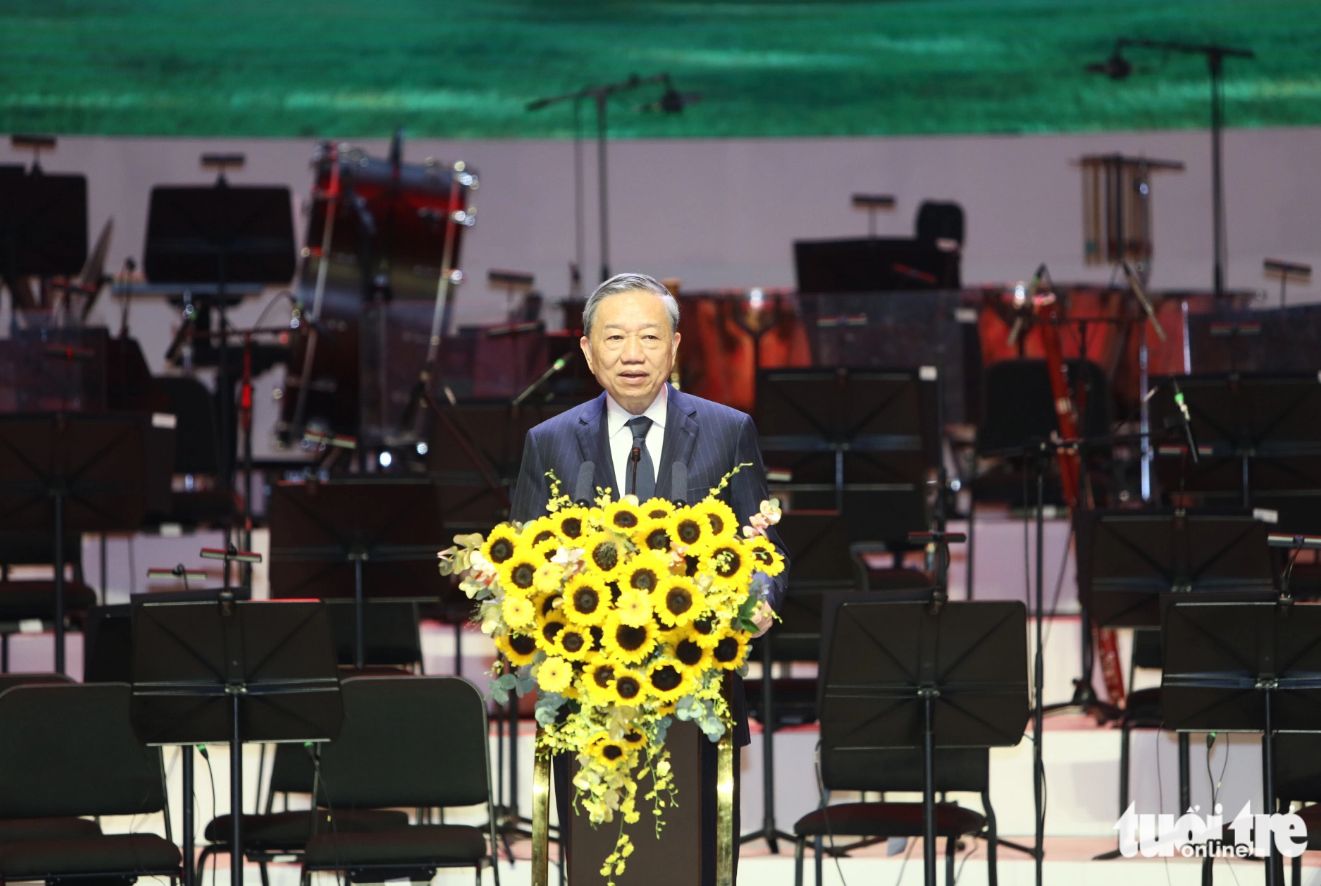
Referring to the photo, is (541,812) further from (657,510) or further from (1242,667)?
(1242,667)

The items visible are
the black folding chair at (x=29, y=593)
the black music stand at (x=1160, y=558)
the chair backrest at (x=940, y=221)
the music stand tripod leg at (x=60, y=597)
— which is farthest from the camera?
the chair backrest at (x=940, y=221)

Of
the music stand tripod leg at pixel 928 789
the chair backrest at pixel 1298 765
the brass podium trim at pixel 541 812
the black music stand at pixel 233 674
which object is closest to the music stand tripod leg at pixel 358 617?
the black music stand at pixel 233 674

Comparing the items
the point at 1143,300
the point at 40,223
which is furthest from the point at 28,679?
the point at 1143,300

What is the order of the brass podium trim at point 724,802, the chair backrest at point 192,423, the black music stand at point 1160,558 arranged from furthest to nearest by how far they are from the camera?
the chair backrest at point 192,423
the black music stand at point 1160,558
the brass podium trim at point 724,802

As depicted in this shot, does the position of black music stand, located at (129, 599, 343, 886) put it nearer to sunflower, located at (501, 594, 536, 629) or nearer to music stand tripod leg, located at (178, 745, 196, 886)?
music stand tripod leg, located at (178, 745, 196, 886)

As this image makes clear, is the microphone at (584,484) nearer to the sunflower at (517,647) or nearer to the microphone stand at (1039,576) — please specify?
the sunflower at (517,647)

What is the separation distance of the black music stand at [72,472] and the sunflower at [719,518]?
3593 millimetres

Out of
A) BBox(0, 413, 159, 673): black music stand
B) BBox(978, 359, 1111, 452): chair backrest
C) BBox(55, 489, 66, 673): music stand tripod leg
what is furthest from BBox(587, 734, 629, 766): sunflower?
BBox(978, 359, 1111, 452): chair backrest

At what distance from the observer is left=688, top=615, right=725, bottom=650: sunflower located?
8.78ft

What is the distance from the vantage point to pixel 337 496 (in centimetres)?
545

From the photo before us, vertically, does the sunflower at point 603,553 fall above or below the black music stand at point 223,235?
below

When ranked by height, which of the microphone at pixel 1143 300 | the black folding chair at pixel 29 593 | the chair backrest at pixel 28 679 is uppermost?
the microphone at pixel 1143 300

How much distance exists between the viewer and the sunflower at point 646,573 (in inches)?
105

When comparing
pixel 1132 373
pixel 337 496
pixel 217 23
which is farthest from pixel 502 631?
pixel 217 23
